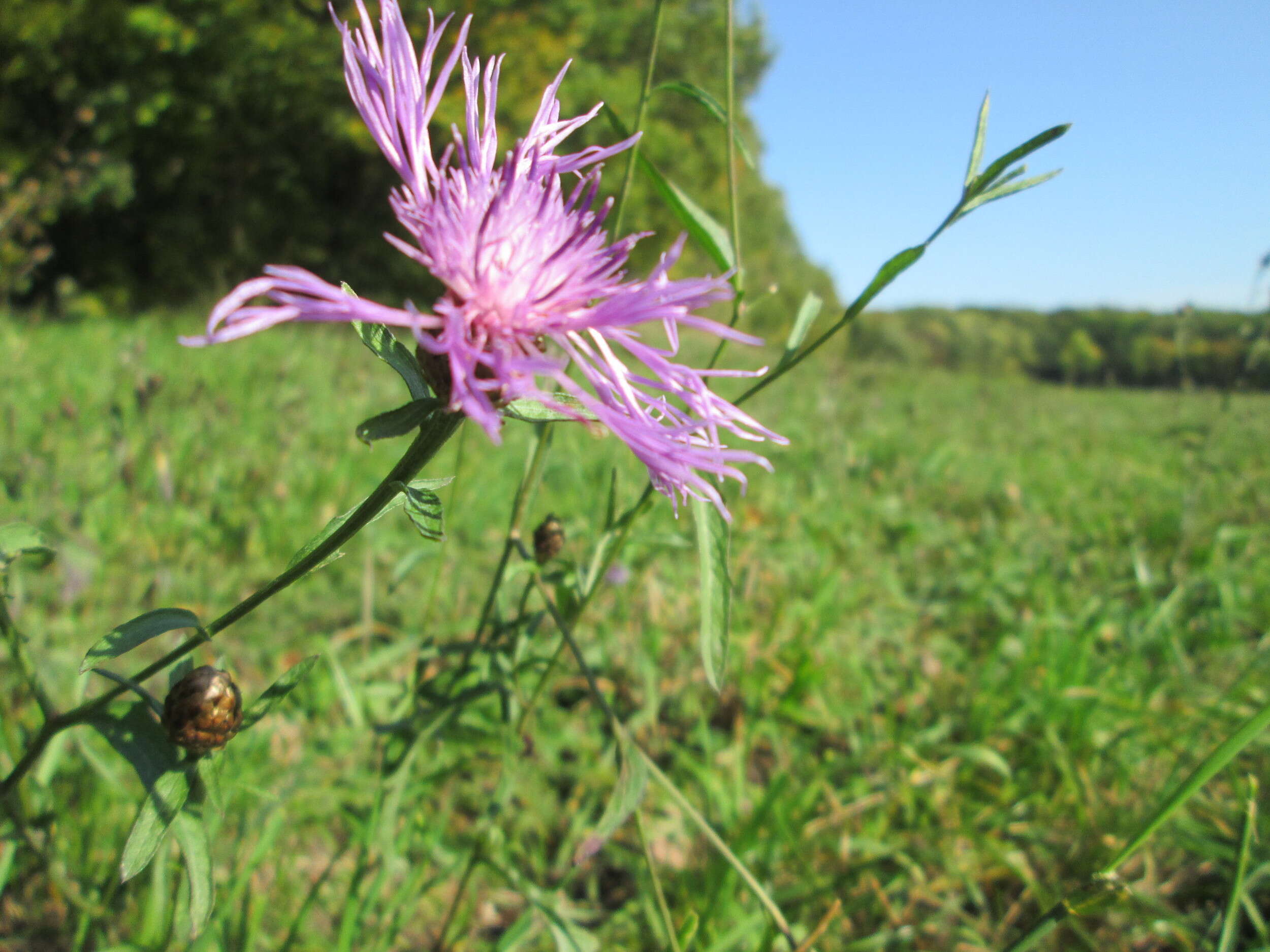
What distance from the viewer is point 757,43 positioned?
71.5 ft

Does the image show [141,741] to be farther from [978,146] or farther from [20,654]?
[978,146]

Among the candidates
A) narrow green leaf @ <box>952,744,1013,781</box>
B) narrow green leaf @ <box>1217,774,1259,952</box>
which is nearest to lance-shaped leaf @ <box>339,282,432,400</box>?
narrow green leaf @ <box>1217,774,1259,952</box>

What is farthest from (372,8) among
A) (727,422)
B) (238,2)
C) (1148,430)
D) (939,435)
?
(1148,430)

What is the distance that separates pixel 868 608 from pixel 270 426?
6.89 ft

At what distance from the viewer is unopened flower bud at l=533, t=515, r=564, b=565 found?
0.91 metres

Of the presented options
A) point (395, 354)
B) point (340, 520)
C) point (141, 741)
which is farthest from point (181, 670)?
point (395, 354)

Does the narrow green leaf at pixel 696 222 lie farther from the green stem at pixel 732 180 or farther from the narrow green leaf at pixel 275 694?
the narrow green leaf at pixel 275 694

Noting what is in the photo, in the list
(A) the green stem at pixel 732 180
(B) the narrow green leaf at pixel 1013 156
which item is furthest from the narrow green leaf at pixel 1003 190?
(A) the green stem at pixel 732 180

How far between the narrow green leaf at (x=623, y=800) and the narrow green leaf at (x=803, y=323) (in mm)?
438

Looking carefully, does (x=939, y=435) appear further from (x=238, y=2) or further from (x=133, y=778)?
(x=238, y=2)

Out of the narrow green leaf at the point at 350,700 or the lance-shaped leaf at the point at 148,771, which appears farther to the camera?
the narrow green leaf at the point at 350,700

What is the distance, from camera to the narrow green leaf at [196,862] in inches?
22.2

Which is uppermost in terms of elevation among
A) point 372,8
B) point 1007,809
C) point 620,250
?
point 372,8

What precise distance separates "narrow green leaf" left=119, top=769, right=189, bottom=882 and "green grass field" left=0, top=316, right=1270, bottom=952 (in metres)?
0.10
